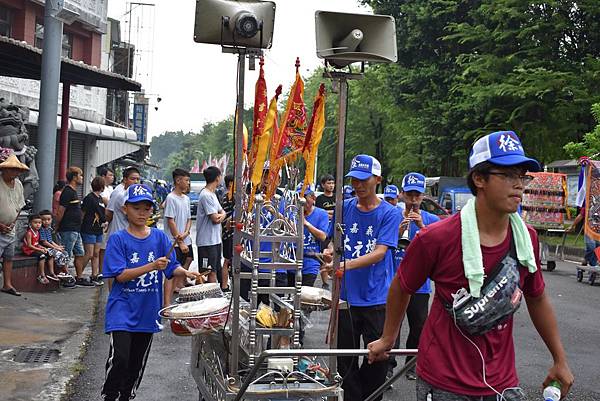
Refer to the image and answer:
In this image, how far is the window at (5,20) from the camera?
73.6ft

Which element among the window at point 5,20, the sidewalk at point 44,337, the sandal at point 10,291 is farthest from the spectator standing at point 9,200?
the window at point 5,20

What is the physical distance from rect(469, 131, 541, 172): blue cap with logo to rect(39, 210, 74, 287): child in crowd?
9.32 meters

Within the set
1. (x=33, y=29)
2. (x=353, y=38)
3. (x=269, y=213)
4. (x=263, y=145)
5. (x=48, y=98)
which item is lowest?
(x=269, y=213)

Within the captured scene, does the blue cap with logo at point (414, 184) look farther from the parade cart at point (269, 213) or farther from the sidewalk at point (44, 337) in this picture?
the sidewalk at point (44, 337)

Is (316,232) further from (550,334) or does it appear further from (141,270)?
(550,334)

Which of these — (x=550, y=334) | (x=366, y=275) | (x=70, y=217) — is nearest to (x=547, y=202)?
(x=70, y=217)

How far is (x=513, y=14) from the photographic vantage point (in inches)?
960

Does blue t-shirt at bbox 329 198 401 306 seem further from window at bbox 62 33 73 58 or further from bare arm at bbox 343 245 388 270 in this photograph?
window at bbox 62 33 73 58

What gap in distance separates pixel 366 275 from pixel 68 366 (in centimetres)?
319

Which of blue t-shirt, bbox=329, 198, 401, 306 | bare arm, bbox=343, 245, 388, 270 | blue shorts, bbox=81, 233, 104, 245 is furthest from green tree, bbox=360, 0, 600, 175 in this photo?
bare arm, bbox=343, 245, 388, 270

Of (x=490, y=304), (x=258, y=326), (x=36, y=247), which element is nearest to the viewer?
(x=490, y=304)

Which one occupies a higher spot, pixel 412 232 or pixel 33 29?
pixel 33 29

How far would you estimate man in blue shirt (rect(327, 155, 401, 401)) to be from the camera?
578 cm

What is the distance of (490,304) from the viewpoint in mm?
3207
